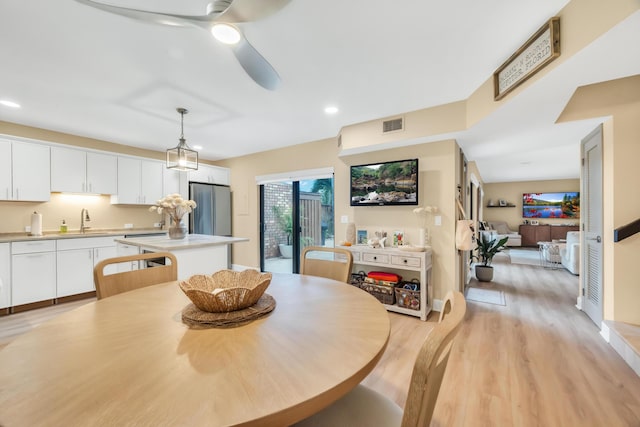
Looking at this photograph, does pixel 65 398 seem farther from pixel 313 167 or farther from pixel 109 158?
pixel 109 158

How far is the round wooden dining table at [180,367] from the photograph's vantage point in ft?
1.80

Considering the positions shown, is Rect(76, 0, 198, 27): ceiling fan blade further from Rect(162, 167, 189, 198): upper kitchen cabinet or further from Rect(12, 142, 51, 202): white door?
Rect(162, 167, 189, 198): upper kitchen cabinet

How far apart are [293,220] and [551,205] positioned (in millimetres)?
9013

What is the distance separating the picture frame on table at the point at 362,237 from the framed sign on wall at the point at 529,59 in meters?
2.13

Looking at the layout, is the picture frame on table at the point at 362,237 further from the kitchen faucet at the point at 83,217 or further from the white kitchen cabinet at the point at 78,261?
the kitchen faucet at the point at 83,217

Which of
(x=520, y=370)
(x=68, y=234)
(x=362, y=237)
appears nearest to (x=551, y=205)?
(x=362, y=237)

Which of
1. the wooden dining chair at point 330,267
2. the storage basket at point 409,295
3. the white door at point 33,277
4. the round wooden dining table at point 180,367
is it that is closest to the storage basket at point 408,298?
the storage basket at point 409,295

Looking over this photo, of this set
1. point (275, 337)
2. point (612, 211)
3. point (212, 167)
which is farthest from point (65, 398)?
point (212, 167)

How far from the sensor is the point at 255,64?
1604 millimetres

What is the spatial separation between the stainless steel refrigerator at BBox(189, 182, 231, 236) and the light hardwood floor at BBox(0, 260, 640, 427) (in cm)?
210

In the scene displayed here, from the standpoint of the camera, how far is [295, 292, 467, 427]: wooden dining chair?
0.58 metres

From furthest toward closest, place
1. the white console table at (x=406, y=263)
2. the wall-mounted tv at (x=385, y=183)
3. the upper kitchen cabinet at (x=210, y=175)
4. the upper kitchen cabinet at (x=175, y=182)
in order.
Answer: the upper kitchen cabinet at (x=210, y=175) → the upper kitchen cabinet at (x=175, y=182) → the wall-mounted tv at (x=385, y=183) → the white console table at (x=406, y=263)

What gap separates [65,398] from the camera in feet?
1.90

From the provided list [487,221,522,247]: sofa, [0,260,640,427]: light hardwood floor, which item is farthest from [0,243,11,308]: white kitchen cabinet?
[487,221,522,247]: sofa
